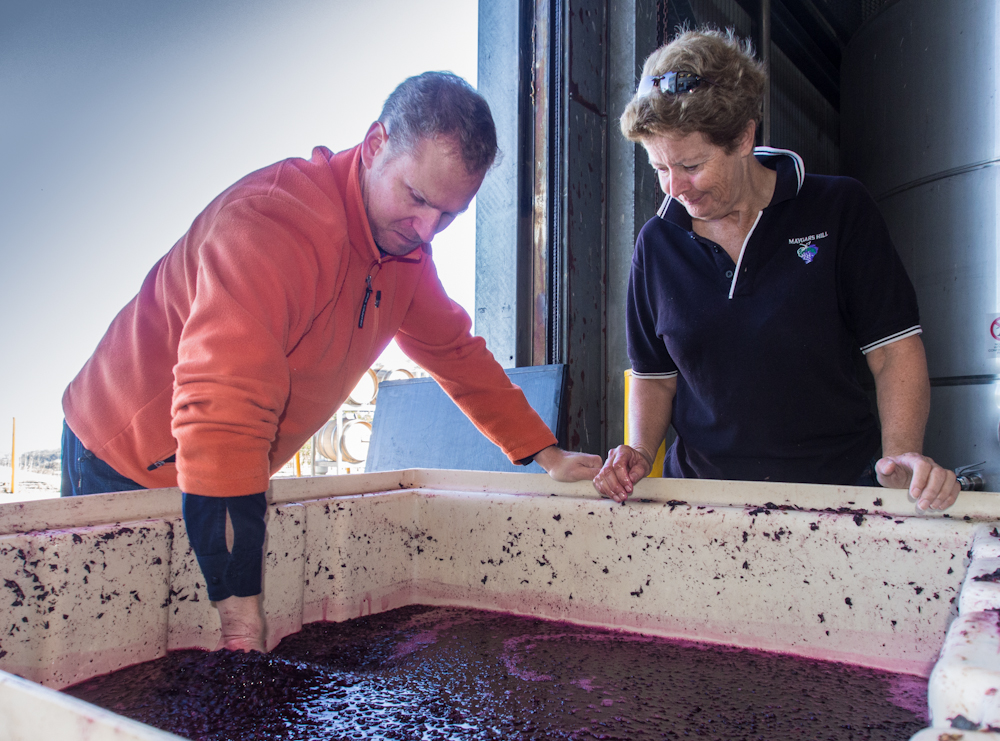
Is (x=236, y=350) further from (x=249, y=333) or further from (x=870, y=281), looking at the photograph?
(x=870, y=281)

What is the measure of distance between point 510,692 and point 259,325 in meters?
0.56

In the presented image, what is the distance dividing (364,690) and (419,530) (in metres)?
0.49

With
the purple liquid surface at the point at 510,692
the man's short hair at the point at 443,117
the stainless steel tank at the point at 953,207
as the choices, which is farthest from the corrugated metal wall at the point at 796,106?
the purple liquid surface at the point at 510,692

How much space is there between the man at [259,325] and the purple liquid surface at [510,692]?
86 mm

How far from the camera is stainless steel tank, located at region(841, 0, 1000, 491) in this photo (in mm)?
2402

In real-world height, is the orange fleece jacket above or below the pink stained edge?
above

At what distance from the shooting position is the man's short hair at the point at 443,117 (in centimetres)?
91

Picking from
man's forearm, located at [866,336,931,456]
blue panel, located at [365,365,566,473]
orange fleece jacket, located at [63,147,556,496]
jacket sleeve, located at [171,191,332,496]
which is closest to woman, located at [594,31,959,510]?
man's forearm, located at [866,336,931,456]

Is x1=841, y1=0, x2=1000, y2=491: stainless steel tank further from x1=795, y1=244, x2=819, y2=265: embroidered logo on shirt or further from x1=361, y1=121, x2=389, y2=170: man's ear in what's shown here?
→ x1=361, y1=121, x2=389, y2=170: man's ear

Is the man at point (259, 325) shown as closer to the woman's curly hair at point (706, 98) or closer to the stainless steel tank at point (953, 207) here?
the woman's curly hair at point (706, 98)

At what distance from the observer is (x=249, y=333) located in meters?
0.78

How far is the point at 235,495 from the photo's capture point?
76 cm

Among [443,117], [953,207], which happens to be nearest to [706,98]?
[443,117]

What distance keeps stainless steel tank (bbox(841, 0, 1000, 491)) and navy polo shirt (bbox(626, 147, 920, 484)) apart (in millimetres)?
1601
